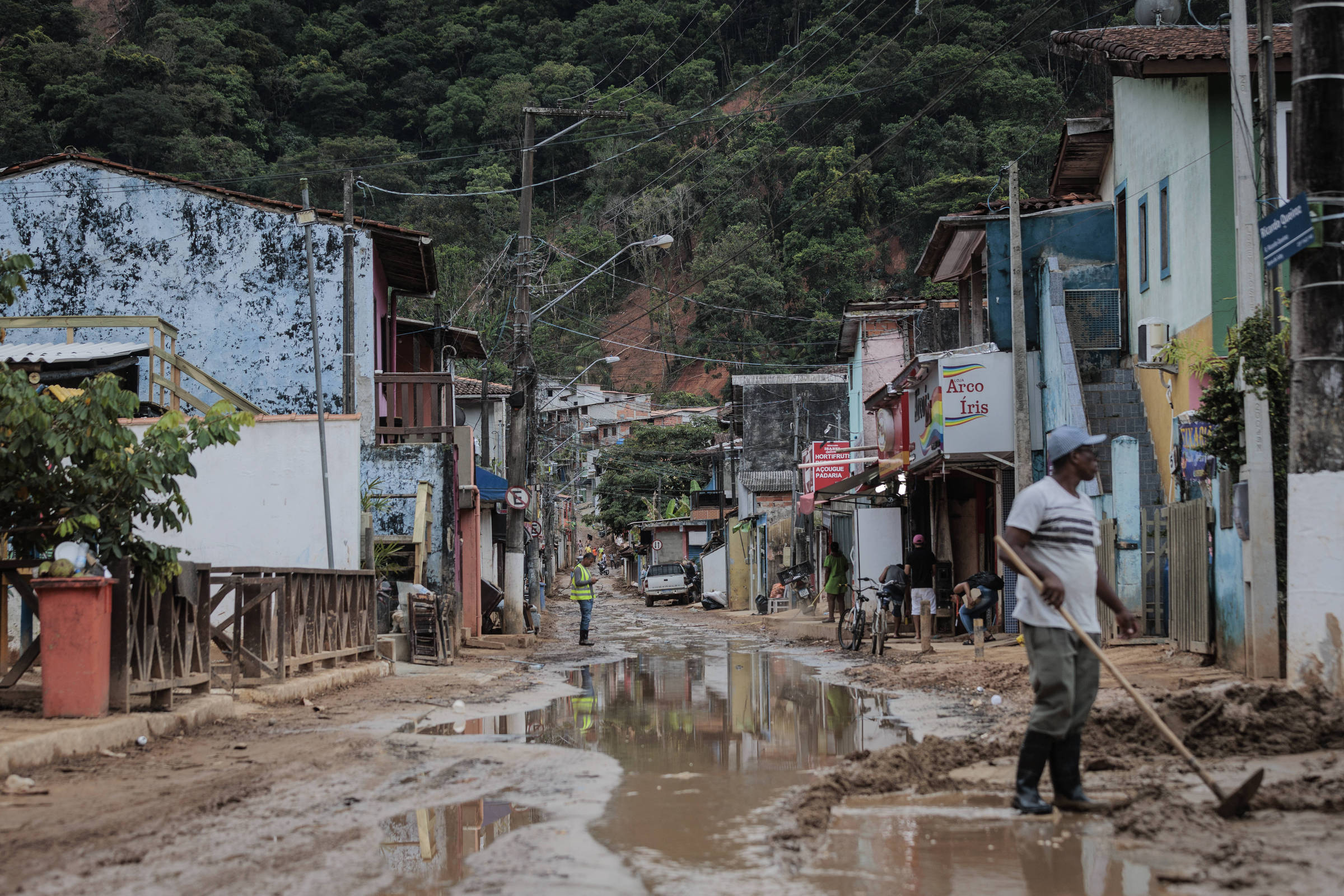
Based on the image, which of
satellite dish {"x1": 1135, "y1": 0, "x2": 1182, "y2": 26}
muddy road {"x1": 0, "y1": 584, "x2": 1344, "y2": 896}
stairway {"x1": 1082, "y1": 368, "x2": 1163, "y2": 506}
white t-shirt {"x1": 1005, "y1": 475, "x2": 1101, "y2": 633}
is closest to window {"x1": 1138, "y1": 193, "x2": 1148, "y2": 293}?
stairway {"x1": 1082, "y1": 368, "x2": 1163, "y2": 506}

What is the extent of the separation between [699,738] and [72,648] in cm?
482

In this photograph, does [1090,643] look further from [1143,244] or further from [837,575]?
[837,575]

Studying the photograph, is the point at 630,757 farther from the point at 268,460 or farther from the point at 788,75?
the point at 788,75

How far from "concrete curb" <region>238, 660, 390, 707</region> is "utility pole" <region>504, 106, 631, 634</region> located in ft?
31.7

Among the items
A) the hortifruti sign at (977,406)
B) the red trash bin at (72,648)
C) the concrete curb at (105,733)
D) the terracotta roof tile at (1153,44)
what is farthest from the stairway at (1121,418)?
the red trash bin at (72,648)

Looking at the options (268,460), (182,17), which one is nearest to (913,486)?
(268,460)

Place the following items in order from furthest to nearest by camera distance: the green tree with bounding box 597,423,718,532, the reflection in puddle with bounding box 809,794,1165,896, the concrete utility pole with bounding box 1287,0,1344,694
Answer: the green tree with bounding box 597,423,718,532, the concrete utility pole with bounding box 1287,0,1344,694, the reflection in puddle with bounding box 809,794,1165,896

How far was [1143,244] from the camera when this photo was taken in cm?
1920

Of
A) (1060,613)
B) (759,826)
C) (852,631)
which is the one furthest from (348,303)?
(1060,613)

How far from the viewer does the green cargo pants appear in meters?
6.23

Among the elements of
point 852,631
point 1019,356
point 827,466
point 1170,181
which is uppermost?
point 1170,181

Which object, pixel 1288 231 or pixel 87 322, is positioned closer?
pixel 1288 231

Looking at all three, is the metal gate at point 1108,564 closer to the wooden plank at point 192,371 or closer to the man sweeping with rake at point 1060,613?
the man sweeping with rake at point 1060,613

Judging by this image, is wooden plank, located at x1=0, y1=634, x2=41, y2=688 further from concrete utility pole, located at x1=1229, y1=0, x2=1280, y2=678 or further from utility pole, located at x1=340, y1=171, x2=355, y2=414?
concrete utility pole, located at x1=1229, y1=0, x2=1280, y2=678
